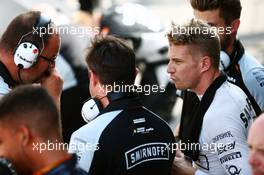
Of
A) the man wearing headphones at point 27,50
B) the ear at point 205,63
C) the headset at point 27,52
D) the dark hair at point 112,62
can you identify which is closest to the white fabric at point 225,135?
the ear at point 205,63

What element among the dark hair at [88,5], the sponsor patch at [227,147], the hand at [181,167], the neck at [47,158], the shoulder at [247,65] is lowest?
the dark hair at [88,5]

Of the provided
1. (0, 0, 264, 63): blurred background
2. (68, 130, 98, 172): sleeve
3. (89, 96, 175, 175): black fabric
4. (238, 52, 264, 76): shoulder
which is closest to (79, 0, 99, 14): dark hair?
(0, 0, 264, 63): blurred background

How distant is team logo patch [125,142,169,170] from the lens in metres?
3.57

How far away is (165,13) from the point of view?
1644cm

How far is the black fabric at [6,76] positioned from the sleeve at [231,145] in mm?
1306

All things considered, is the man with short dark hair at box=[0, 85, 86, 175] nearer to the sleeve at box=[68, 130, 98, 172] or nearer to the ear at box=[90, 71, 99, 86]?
the sleeve at box=[68, 130, 98, 172]

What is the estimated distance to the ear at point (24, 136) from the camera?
2.90 m

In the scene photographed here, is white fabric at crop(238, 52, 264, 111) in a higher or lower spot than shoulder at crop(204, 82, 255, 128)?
lower

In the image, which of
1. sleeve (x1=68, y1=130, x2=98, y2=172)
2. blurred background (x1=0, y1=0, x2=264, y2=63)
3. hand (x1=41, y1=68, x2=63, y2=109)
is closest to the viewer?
sleeve (x1=68, y1=130, x2=98, y2=172)

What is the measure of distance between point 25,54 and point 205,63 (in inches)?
44.0

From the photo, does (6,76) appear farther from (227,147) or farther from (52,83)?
(227,147)

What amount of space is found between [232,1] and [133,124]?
1.57 meters

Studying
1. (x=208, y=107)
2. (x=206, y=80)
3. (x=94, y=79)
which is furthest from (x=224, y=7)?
(x=94, y=79)

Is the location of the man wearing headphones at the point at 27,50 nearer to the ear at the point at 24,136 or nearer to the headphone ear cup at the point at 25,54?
the headphone ear cup at the point at 25,54
